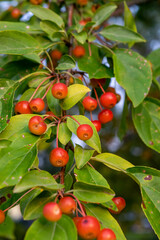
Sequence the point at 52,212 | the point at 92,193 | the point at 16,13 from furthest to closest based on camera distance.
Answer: the point at 16,13
the point at 92,193
the point at 52,212

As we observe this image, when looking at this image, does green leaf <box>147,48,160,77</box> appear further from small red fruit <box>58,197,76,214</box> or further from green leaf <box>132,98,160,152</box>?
small red fruit <box>58,197,76,214</box>

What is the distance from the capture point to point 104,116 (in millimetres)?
1223

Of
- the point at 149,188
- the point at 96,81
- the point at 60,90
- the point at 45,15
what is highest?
the point at 45,15

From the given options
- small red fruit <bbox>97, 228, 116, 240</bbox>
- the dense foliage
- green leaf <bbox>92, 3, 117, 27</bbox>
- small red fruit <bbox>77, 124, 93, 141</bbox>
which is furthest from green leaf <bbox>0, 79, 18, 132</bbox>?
green leaf <bbox>92, 3, 117, 27</bbox>

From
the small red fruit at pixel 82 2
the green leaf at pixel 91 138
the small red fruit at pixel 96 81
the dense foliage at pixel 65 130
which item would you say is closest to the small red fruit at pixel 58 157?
the dense foliage at pixel 65 130

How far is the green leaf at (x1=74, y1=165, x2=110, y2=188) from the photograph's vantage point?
→ 0.95 metres

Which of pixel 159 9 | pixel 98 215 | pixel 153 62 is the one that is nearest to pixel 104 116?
pixel 98 215

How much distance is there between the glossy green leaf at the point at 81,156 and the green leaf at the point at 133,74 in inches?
13.1

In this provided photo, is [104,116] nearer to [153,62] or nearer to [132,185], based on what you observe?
[153,62]

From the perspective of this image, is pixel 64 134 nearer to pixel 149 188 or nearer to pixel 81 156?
pixel 81 156

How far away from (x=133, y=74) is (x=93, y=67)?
0.59 feet

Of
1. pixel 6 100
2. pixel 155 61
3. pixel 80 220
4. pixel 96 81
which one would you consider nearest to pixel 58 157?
pixel 80 220

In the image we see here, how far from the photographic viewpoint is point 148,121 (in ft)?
4.72

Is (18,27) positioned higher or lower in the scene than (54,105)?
higher
